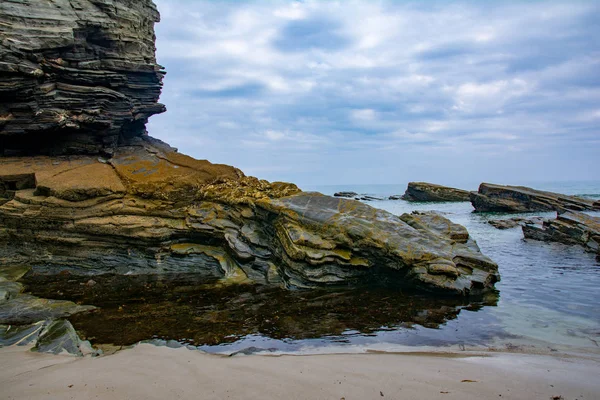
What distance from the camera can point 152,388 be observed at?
666 centimetres

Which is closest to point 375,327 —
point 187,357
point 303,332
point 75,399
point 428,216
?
point 303,332

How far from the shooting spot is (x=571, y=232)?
28047 mm

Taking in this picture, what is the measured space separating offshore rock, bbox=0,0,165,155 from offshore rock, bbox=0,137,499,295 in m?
1.87

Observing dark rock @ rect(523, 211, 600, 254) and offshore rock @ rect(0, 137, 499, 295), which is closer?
offshore rock @ rect(0, 137, 499, 295)

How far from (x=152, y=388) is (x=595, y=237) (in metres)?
30.9

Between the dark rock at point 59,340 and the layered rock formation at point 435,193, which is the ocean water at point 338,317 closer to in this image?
the dark rock at point 59,340

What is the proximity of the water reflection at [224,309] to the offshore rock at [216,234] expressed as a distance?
3.41ft

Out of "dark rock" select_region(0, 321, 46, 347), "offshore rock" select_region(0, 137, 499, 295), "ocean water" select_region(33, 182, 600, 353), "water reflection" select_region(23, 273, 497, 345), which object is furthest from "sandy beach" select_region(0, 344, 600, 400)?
"offshore rock" select_region(0, 137, 499, 295)

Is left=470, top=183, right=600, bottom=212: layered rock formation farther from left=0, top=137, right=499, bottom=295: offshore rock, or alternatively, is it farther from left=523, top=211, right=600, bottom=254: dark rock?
left=0, top=137, right=499, bottom=295: offshore rock

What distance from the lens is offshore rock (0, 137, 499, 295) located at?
15.9m

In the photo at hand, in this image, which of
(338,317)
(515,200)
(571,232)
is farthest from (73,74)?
(515,200)

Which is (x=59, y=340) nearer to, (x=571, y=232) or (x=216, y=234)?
(x=216, y=234)

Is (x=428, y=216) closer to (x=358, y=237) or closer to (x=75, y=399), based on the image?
(x=358, y=237)

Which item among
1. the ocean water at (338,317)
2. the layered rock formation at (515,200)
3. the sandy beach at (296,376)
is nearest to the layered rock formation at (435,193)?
the layered rock formation at (515,200)
